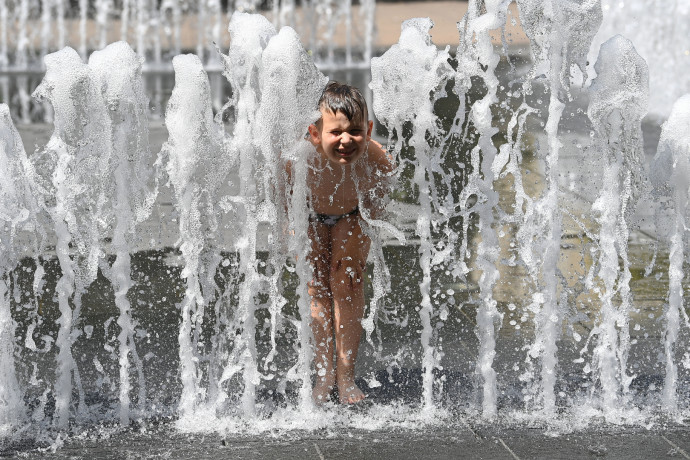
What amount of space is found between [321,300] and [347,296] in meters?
0.11

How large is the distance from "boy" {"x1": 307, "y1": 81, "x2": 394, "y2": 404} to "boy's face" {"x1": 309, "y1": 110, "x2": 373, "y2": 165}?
0.04m

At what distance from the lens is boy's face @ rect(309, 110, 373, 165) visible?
3.78m

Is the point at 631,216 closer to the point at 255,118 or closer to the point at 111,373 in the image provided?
the point at 255,118

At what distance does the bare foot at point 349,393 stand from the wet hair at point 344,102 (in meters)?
0.89

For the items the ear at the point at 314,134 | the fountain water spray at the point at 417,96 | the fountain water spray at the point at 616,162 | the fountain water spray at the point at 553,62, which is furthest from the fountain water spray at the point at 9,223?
the fountain water spray at the point at 616,162

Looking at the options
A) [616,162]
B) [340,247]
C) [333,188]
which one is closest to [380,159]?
[333,188]

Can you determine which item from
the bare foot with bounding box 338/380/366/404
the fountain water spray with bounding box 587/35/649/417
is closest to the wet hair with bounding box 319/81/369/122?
the fountain water spray with bounding box 587/35/649/417

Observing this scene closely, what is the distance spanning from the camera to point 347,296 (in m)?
3.98

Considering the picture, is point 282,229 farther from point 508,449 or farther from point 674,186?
point 674,186

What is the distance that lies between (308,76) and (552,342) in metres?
1.22

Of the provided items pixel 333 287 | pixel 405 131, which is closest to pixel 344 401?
pixel 333 287

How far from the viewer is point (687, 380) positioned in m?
4.20

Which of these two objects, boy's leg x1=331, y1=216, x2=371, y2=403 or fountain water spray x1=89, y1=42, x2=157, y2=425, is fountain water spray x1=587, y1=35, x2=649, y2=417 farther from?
fountain water spray x1=89, y1=42, x2=157, y2=425

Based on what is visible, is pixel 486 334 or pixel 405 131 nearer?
pixel 486 334
